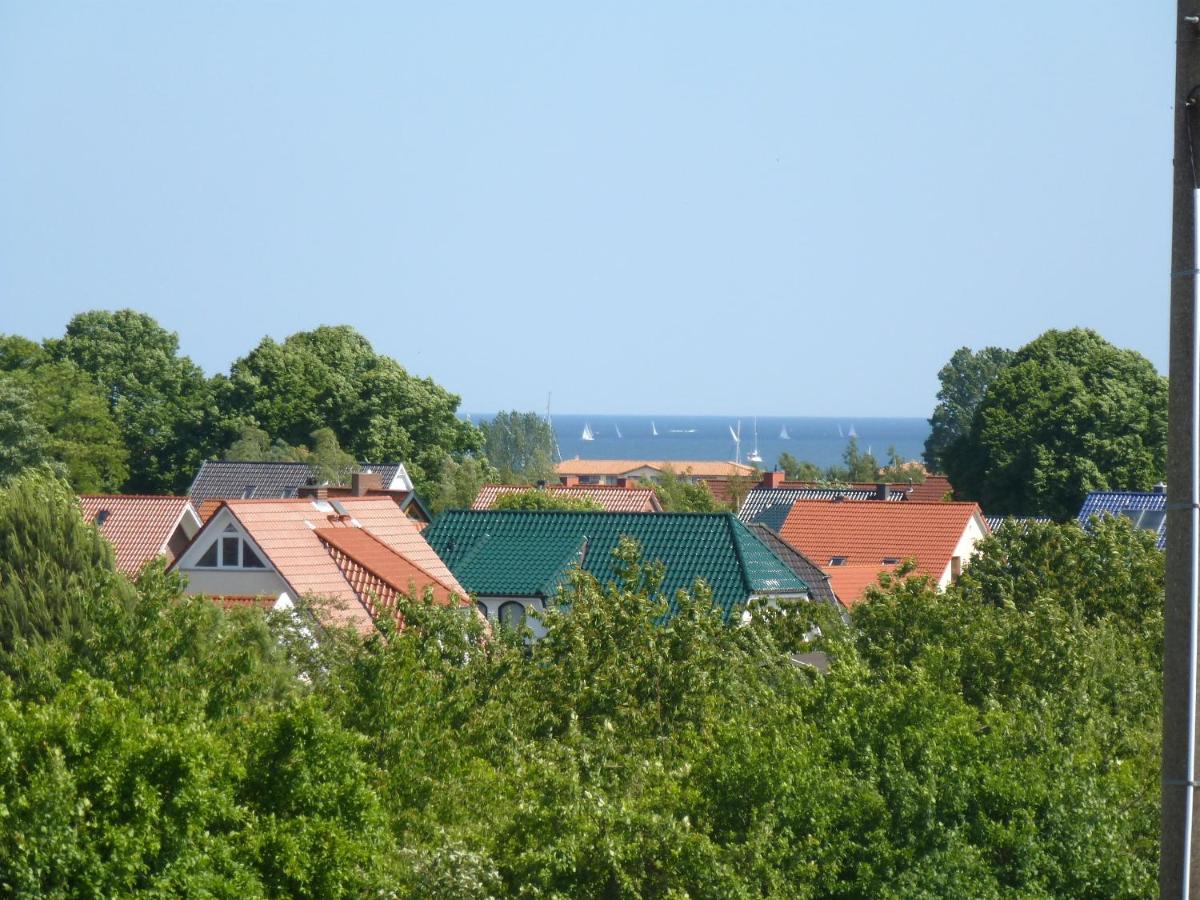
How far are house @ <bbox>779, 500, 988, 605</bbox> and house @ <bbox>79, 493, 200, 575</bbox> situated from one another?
18.8 metres

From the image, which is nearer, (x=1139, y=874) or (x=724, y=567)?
(x=1139, y=874)

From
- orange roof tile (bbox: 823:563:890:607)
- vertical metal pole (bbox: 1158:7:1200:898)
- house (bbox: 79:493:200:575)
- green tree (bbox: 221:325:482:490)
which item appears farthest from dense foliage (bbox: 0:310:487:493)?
vertical metal pole (bbox: 1158:7:1200:898)

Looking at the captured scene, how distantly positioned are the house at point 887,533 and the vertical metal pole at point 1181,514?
1799 inches

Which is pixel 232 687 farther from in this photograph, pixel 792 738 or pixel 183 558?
pixel 183 558

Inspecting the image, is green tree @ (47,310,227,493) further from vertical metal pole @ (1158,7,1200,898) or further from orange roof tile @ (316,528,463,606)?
vertical metal pole @ (1158,7,1200,898)

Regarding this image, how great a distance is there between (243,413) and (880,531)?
177 feet

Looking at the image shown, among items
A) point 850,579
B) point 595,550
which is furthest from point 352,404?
point 595,550

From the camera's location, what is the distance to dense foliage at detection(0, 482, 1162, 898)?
13.5 meters

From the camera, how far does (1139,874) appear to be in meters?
14.2

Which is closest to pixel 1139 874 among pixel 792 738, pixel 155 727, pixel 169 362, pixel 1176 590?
pixel 792 738

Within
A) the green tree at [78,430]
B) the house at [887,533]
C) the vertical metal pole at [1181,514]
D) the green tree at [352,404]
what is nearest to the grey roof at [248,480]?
the green tree at [78,430]

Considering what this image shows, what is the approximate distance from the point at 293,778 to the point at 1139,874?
668cm

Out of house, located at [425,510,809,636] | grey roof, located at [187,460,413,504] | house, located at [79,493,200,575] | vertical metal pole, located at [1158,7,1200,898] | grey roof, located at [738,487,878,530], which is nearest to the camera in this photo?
vertical metal pole, located at [1158,7,1200,898]

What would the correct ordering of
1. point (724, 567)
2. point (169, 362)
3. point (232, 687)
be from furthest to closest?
point (169, 362) < point (724, 567) < point (232, 687)
